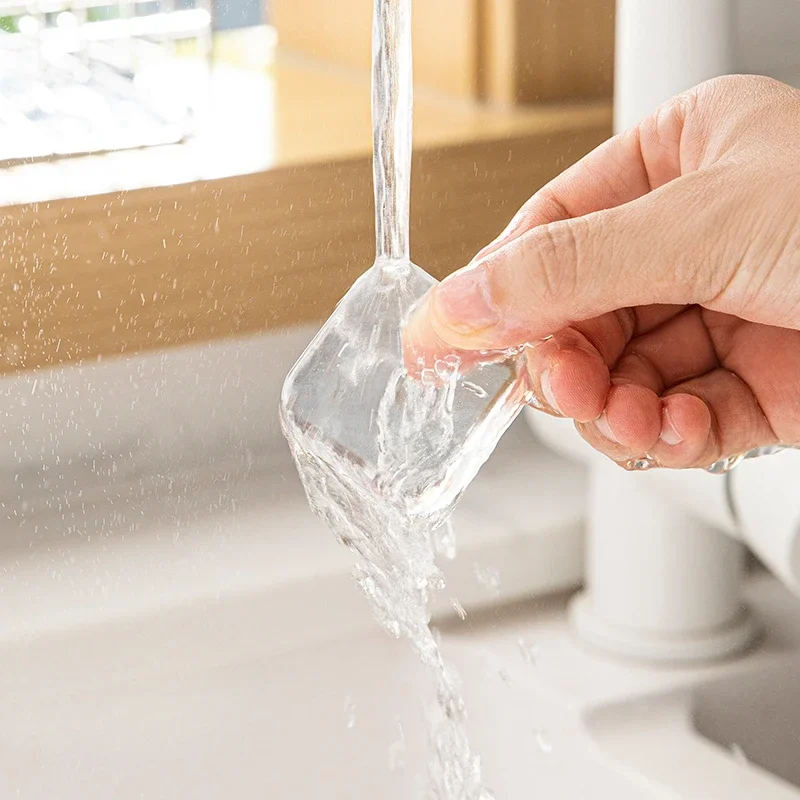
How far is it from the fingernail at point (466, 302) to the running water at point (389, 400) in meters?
0.03

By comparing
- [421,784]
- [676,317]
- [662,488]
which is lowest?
[421,784]

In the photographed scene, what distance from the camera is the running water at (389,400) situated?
1.23ft

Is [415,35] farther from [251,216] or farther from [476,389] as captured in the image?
[476,389]

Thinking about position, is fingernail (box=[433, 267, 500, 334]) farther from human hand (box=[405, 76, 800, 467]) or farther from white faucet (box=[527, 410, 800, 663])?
white faucet (box=[527, 410, 800, 663])

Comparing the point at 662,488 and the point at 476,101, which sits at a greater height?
the point at 476,101

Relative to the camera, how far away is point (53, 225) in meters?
0.50

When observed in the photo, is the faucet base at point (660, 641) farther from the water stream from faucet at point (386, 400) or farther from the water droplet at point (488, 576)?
the water stream from faucet at point (386, 400)

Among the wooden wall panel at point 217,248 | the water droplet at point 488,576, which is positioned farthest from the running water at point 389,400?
the water droplet at point 488,576

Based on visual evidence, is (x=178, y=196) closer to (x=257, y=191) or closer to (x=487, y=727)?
(x=257, y=191)

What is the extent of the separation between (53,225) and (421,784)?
0.29 metres

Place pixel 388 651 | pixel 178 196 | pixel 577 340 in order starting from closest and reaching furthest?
1. pixel 577 340
2. pixel 178 196
3. pixel 388 651

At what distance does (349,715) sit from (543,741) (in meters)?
0.08

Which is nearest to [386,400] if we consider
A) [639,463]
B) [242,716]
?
[639,463]

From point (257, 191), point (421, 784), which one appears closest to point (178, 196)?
point (257, 191)
